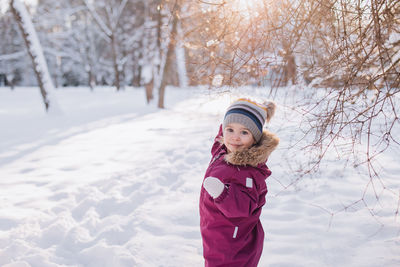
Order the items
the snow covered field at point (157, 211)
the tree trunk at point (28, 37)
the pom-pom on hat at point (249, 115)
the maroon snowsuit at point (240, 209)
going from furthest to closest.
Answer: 1. the tree trunk at point (28, 37)
2. the snow covered field at point (157, 211)
3. the pom-pom on hat at point (249, 115)
4. the maroon snowsuit at point (240, 209)

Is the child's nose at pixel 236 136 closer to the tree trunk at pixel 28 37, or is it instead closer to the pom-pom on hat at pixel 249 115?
the pom-pom on hat at pixel 249 115

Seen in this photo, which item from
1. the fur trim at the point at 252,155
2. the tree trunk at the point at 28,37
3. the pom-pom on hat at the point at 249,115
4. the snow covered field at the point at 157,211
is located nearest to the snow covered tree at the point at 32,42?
the tree trunk at the point at 28,37

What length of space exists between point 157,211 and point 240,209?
5.77 ft

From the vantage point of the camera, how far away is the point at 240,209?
4.92 ft

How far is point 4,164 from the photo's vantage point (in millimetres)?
4832

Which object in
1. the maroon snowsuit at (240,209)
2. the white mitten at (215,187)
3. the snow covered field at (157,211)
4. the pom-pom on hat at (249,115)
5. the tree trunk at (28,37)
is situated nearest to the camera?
the white mitten at (215,187)

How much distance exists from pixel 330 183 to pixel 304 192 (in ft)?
1.19

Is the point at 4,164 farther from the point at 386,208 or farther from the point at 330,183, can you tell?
the point at 386,208

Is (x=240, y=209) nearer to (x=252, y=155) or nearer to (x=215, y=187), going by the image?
(x=215, y=187)

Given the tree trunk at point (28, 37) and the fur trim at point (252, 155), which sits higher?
the tree trunk at point (28, 37)

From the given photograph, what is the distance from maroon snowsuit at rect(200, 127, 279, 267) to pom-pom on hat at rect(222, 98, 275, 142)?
0.08 metres

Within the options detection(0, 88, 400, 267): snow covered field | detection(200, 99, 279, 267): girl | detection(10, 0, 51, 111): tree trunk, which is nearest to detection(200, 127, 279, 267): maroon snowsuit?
detection(200, 99, 279, 267): girl

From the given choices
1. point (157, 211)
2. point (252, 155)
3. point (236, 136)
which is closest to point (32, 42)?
point (157, 211)

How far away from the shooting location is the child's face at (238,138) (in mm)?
1709
